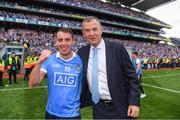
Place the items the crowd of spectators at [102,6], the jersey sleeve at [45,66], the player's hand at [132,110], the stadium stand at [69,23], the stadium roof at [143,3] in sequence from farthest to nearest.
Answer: the stadium roof at [143,3] < the crowd of spectators at [102,6] < the stadium stand at [69,23] < the jersey sleeve at [45,66] < the player's hand at [132,110]

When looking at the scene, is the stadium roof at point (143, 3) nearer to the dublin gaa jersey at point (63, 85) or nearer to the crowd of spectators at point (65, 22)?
the crowd of spectators at point (65, 22)

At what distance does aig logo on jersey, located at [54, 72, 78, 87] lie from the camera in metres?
3.53

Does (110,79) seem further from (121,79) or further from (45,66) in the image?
(45,66)

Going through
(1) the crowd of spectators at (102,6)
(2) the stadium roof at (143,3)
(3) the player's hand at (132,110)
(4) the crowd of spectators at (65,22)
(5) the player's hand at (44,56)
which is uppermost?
(2) the stadium roof at (143,3)

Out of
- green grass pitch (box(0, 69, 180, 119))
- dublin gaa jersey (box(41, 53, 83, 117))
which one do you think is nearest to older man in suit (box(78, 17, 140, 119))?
dublin gaa jersey (box(41, 53, 83, 117))

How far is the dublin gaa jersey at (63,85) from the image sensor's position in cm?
354

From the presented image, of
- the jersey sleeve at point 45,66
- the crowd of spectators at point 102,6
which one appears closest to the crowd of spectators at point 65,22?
the crowd of spectators at point 102,6

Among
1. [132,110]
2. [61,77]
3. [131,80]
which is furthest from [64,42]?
[132,110]

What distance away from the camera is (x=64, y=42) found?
3.53 metres

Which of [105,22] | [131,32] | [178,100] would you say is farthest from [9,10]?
[178,100]

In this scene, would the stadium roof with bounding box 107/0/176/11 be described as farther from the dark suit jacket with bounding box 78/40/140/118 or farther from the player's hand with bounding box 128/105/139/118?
the player's hand with bounding box 128/105/139/118

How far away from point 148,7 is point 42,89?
2434 inches

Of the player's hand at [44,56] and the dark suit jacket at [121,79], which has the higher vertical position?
the player's hand at [44,56]

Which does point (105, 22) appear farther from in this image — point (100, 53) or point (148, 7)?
point (100, 53)
